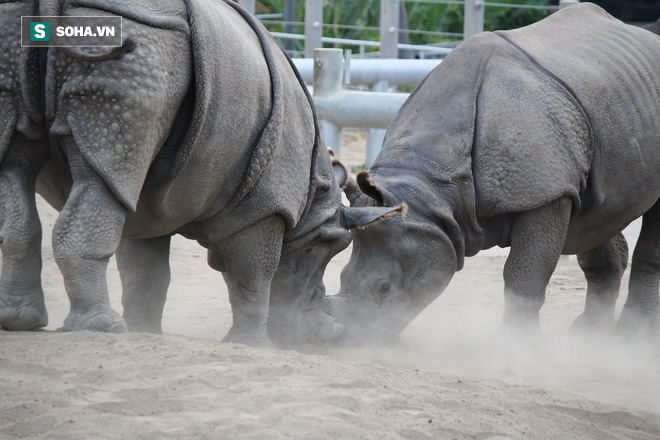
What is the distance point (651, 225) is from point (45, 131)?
4180 millimetres

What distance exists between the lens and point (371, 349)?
18.7 feet

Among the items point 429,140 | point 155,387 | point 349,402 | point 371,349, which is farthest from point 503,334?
point 155,387

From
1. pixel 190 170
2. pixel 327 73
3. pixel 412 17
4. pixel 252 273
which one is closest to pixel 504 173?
pixel 252 273

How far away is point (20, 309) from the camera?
430 cm

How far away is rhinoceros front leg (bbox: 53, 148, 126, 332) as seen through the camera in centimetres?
406

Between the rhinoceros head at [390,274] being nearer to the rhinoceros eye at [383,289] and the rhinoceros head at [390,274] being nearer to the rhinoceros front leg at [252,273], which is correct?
the rhinoceros eye at [383,289]

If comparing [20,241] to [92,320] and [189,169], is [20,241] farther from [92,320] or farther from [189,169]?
[189,169]

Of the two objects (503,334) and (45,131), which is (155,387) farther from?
(503,334)

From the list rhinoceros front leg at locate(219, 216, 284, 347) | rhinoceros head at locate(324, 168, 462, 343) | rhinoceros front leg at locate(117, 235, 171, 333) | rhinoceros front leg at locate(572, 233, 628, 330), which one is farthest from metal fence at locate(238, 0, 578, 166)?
rhinoceros front leg at locate(219, 216, 284, 347)

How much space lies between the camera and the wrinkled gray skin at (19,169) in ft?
12.9

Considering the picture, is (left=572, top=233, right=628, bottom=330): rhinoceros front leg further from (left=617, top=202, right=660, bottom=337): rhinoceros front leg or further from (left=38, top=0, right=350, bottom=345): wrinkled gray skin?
(left=38, top=0, right=350, bottom=345): wrinkled gray skin

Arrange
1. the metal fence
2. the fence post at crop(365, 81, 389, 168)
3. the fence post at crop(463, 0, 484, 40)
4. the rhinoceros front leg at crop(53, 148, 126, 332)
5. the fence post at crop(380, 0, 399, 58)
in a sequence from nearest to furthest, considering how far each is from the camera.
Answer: the rhinoceros front leg at crop(53, 148, 126, 332), the metal fence, the fence post at crop(365, 81, 389, 168), the fence post at crop(463, 0, 484, 40), the fence post at crop(380, 0, 399, 58)

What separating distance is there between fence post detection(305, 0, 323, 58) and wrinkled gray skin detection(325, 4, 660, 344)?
8051mm

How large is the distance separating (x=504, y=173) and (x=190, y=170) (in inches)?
74.9
